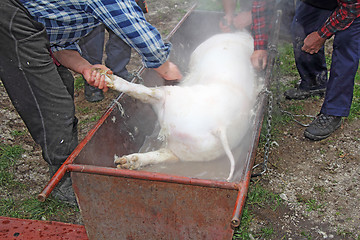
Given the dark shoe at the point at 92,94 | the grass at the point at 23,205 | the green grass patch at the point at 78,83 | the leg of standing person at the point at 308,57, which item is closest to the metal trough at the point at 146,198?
the grass at the point at 23,205

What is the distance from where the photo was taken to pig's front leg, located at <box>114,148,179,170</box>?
2162mm

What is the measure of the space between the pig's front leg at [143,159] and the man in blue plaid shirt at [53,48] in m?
0.50

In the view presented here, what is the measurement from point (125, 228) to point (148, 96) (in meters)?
0.92

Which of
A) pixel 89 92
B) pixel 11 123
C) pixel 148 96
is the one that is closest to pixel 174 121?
pixel 148 96

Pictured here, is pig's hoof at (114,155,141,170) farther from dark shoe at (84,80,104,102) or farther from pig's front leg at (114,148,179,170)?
dark shoe at (84,80,104,102)

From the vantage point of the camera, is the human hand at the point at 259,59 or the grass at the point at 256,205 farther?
the human hand at the point at 259,59

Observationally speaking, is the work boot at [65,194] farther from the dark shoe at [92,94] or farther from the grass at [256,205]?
the dark shoe at [92,94]

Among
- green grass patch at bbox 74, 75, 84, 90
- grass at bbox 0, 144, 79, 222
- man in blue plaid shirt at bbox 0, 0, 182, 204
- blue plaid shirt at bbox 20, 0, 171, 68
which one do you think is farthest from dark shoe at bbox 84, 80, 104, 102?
blue plaid shirt at bbox 20, 0, 171, 68

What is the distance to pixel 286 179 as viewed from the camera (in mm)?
2768

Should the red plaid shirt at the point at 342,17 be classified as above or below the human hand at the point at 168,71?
above

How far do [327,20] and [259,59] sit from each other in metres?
0.65

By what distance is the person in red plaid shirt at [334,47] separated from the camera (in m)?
2.67

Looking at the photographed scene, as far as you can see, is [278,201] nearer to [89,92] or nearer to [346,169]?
[346,169]

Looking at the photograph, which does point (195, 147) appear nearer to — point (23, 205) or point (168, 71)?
point (168, 71)
